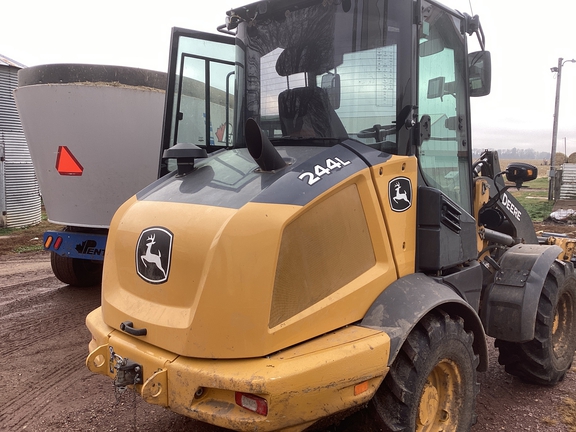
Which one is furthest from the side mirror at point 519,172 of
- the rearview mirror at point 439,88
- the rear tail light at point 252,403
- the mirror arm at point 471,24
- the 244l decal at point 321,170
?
the rear tail light at point 252,403

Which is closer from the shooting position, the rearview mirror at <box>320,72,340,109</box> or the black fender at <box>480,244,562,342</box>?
the rearview mirror at <box>320,72,340,109</box>

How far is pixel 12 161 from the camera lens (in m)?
11.9

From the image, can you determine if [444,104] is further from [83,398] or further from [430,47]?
[83,398]

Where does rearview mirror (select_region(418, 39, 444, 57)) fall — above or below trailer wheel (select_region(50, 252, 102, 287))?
above

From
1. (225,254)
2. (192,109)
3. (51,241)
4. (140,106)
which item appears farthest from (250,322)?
(51,241)

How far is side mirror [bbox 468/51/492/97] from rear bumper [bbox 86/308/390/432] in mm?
1995

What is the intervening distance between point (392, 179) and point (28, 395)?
326cm

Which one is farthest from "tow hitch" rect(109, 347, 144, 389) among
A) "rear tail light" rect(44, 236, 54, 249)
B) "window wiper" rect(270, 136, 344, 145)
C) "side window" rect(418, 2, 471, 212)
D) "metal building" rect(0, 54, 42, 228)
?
"metal building" rect(0, 54, 42, 228)

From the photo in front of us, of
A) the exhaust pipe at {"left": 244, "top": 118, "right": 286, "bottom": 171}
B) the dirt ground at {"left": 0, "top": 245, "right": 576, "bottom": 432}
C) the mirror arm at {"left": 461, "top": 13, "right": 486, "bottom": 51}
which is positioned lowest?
the dirt ground at {"left": 0, "top": 245, "right": 576, "bottom": 432}

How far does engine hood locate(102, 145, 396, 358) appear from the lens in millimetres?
2291

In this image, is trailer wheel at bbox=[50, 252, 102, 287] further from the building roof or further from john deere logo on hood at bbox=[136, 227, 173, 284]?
the building roof

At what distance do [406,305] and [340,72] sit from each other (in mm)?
1368

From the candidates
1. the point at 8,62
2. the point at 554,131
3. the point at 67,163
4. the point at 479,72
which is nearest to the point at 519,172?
the point at 479,72

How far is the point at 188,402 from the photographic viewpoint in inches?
90.5
